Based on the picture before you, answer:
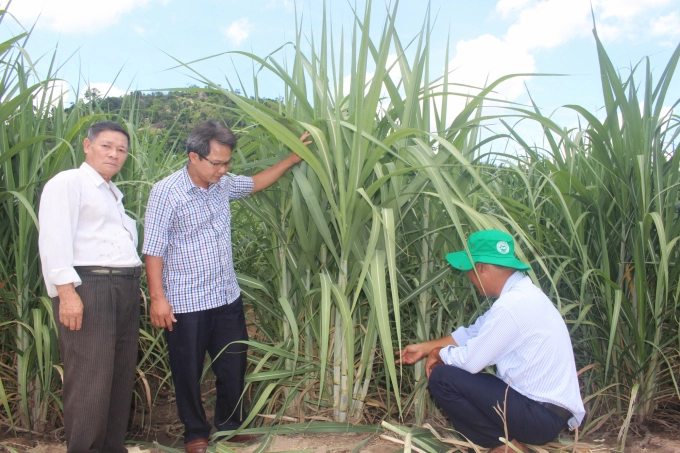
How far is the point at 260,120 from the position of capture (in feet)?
6.16

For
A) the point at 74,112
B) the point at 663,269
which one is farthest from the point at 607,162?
the point at 74,112

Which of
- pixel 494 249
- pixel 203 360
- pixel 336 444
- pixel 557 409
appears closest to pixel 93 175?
pixel 203 360

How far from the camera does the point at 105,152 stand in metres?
2.05

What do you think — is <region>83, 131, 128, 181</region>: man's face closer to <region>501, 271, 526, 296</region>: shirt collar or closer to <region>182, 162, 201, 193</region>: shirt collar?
<region>182, 162, 201, 193</region>: shirt collar

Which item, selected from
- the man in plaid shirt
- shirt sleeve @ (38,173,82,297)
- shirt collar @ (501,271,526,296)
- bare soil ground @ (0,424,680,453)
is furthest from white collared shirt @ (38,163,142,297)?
shirt collar @ (501,271,526,296)

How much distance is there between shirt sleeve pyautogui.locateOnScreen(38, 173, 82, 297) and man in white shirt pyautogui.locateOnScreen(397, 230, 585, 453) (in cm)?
117

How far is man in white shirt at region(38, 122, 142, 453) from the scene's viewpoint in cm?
189

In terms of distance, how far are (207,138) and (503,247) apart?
1158 millimetres

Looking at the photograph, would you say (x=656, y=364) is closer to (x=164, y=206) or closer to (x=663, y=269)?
(x=663, y=269)

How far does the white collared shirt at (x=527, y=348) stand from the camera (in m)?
1.84

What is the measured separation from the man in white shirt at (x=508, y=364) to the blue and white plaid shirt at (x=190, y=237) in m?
0.84

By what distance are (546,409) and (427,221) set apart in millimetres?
793

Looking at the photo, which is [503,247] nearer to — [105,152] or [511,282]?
[511,282]

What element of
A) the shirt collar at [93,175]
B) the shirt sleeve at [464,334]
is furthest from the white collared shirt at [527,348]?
the shirt collar at [93,175]
